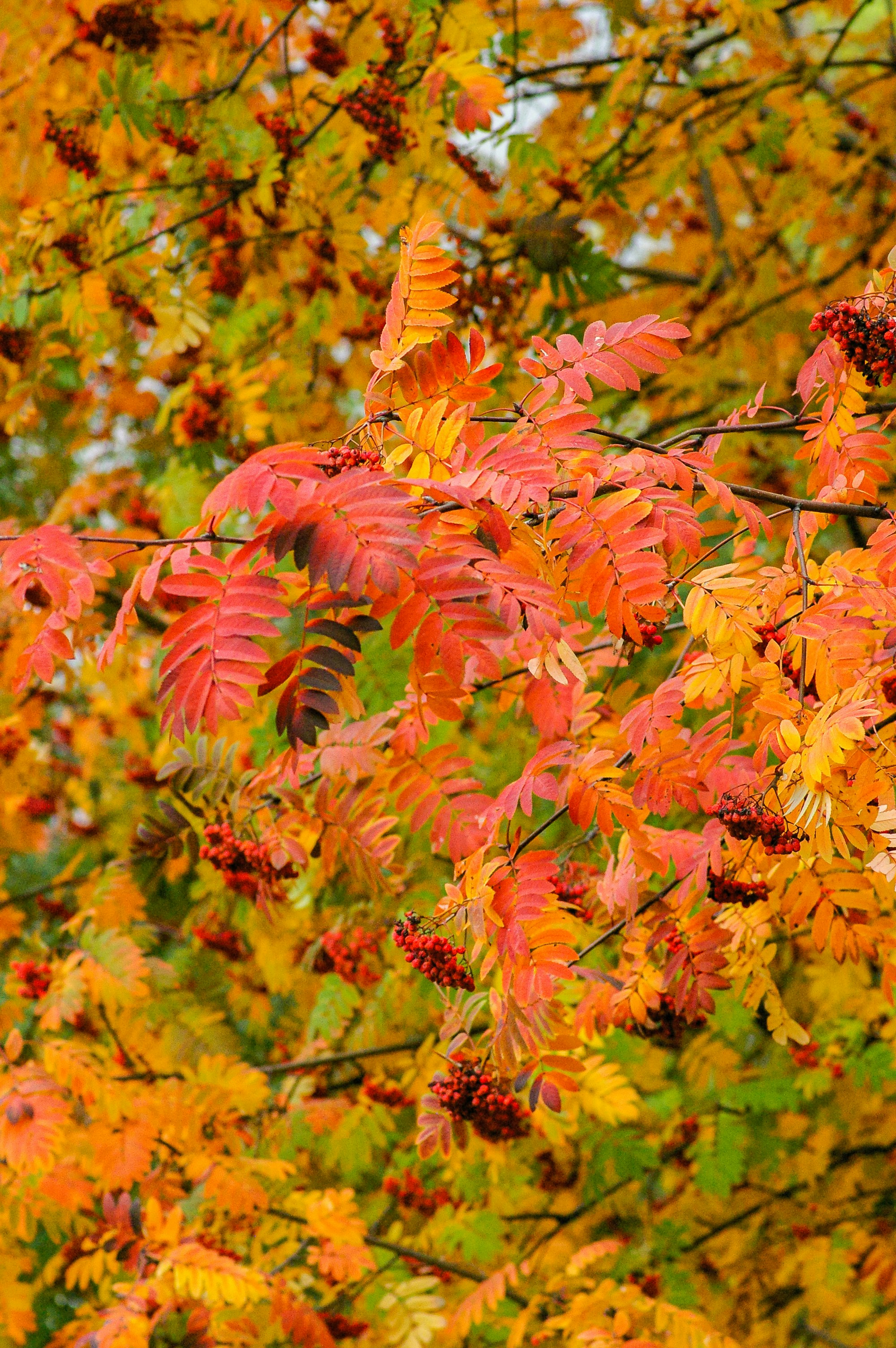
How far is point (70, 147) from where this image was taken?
4.02m

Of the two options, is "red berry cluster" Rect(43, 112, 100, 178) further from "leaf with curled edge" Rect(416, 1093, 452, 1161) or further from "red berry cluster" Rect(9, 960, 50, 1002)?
"leaf with curled edge" Rect(416, 1093, 452, 1161)

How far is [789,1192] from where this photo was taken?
4.68 m

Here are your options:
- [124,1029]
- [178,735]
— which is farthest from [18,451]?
[178,735]

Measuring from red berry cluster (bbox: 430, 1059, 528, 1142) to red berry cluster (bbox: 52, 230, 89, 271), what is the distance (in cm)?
316

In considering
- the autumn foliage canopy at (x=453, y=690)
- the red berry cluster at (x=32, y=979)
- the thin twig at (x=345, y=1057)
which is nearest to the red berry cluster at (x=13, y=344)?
the autumn foliage canopy at (x=453, y=690)

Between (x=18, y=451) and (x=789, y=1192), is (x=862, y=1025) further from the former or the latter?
(x=18, y=451)

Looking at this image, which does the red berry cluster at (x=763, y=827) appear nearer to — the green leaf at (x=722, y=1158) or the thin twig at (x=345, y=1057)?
the thin twig at (x=345, y=1057)

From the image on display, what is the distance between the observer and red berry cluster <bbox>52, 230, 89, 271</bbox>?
409 centimetres

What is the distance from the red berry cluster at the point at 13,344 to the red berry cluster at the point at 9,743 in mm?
1549

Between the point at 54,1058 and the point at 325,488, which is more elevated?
the point at 325,488

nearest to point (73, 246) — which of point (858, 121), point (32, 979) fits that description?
point (32, 979)

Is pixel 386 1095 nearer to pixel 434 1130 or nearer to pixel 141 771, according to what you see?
pixel 434 1130

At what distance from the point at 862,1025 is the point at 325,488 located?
10.7 feet

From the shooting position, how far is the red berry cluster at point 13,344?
170 inches
